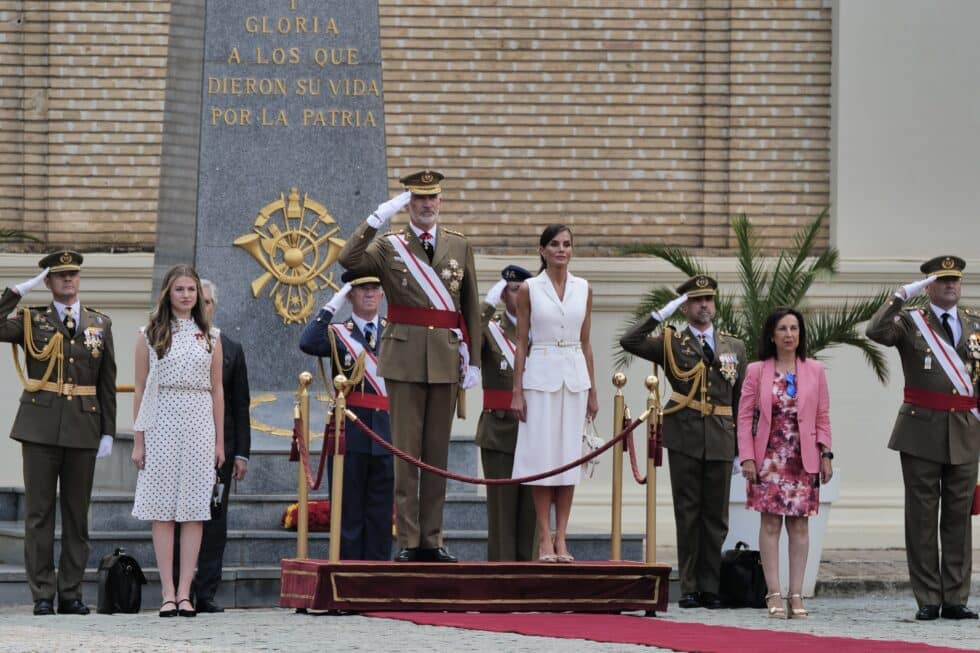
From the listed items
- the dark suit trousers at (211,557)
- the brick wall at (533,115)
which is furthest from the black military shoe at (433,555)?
the brick wall at (533,115)

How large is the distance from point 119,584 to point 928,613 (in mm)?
3830

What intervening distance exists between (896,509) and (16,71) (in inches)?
292

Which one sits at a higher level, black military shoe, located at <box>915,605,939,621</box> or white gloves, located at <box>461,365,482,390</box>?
white gloves, located at <box>461,365,482,390</box>

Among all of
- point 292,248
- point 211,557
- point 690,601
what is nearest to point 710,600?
point 690,601

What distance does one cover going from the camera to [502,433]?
452 inches

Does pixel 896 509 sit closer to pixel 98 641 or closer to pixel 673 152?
pixel 673 152

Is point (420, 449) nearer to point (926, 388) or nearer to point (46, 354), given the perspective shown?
point (46, 354)

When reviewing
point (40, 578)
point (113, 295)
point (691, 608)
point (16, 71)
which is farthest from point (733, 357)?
point (16, 71)

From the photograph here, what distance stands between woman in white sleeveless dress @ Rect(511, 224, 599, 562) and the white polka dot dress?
1426 millimetres

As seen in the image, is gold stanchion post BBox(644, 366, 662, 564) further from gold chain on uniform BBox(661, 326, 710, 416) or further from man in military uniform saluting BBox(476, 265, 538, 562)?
gold chain on uniform BBox(661, 326, 710, 416)

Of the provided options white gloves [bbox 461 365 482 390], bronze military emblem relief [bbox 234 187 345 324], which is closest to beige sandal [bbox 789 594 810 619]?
white gloves [bbox 461 365 482 390]

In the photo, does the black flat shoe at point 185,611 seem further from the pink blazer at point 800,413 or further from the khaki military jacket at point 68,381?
the pink blazer at point 800,413

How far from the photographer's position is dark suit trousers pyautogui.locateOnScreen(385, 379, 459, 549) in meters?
9.74

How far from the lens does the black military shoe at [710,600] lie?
11.0 meters
